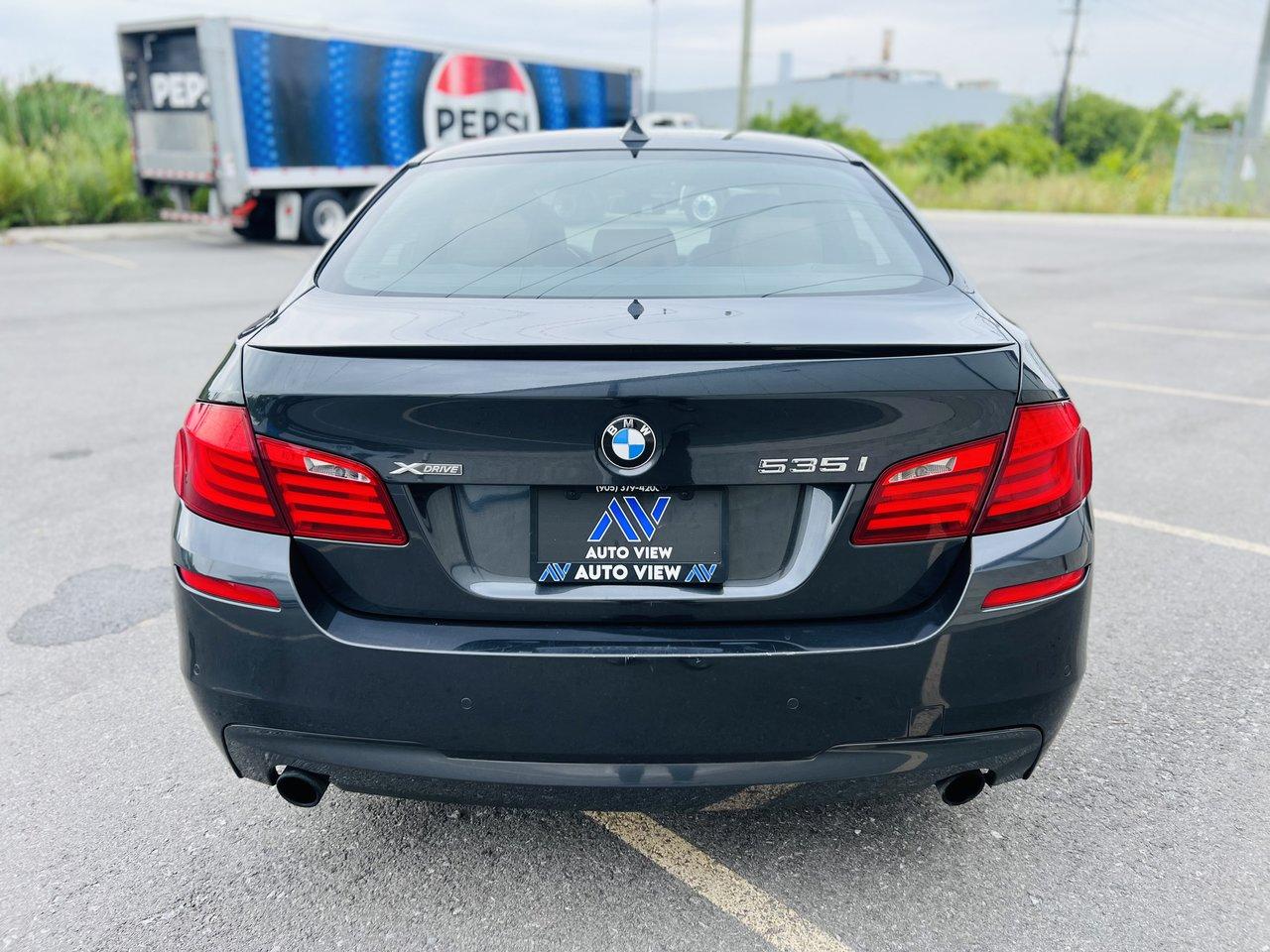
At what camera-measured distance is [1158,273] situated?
14.3 m

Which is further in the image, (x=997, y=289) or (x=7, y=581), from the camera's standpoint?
(x=997, y=289)

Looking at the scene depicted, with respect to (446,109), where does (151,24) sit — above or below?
above

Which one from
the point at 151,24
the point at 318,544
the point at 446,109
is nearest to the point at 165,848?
the point at 318,544

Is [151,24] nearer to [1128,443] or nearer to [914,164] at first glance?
[1128,443]

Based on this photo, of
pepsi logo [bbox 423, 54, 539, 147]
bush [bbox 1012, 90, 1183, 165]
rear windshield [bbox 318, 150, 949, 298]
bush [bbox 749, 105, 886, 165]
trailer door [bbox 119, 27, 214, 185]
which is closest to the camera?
rear windshield [bbox 318, 150, 949, 298]

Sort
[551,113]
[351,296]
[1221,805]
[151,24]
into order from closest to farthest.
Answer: [351,296] < [1221,805] < [151,24] < [551,113]

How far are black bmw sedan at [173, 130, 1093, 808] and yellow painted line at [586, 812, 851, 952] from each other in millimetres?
349

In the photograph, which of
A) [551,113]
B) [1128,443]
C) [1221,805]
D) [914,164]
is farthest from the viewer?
[914,164]

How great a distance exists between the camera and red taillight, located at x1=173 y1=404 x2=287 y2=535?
1.99 m

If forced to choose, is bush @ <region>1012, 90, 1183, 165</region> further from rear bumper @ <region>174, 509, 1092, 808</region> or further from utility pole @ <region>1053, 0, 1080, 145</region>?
rear bumper @ <region>174, 509, 1092, 808</region>

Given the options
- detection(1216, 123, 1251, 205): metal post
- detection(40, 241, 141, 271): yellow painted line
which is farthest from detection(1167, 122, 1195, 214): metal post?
detection(40, 241, 141, 271): yellow painted line

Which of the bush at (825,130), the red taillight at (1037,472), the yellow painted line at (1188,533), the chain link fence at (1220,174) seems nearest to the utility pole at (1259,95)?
the chain link fence at (1220,174)

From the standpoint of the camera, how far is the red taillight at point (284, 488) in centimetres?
194

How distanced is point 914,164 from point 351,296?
123ft
